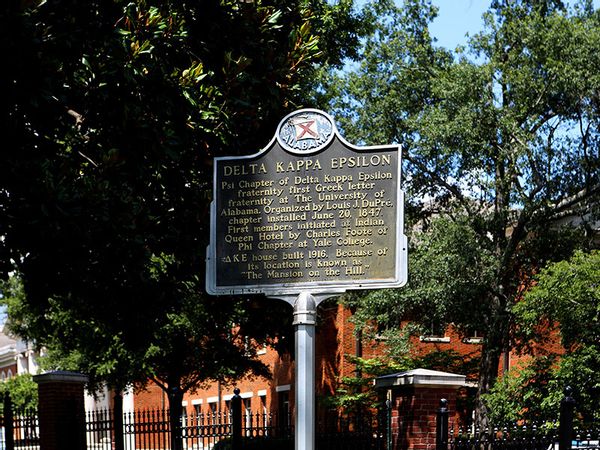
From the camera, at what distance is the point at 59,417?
698 inches

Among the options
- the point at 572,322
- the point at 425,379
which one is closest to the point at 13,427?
the point at 425,379

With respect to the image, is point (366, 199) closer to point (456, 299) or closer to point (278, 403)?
point (456, 299)

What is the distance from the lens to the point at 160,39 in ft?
54.6

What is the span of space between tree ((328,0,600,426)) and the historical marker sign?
57.7 ft

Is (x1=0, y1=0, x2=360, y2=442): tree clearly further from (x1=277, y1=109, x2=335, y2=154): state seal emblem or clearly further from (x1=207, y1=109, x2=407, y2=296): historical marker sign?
(x1=277, y1=109, x2=335, y2=154): state seal emblem

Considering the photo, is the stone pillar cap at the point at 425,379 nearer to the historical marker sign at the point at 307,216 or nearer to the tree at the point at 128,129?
the tree at the point at 128,129

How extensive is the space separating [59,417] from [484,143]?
1523 centimetres

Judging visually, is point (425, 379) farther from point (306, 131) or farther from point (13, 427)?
point (13, 427)

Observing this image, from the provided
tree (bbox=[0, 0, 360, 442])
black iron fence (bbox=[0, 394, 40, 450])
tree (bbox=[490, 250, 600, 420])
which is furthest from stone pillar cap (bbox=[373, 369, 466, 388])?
tree (bbox=[490, 250, 600, 420])

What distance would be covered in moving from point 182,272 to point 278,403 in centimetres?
2519

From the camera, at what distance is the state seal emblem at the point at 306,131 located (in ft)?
38.2

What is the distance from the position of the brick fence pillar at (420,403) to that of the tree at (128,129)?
160 inches

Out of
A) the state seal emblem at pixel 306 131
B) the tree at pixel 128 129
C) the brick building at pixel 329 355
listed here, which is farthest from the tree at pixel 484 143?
the state seal emblem at pixel 306 131

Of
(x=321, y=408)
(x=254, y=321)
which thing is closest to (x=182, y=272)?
(x=254, y=321)
